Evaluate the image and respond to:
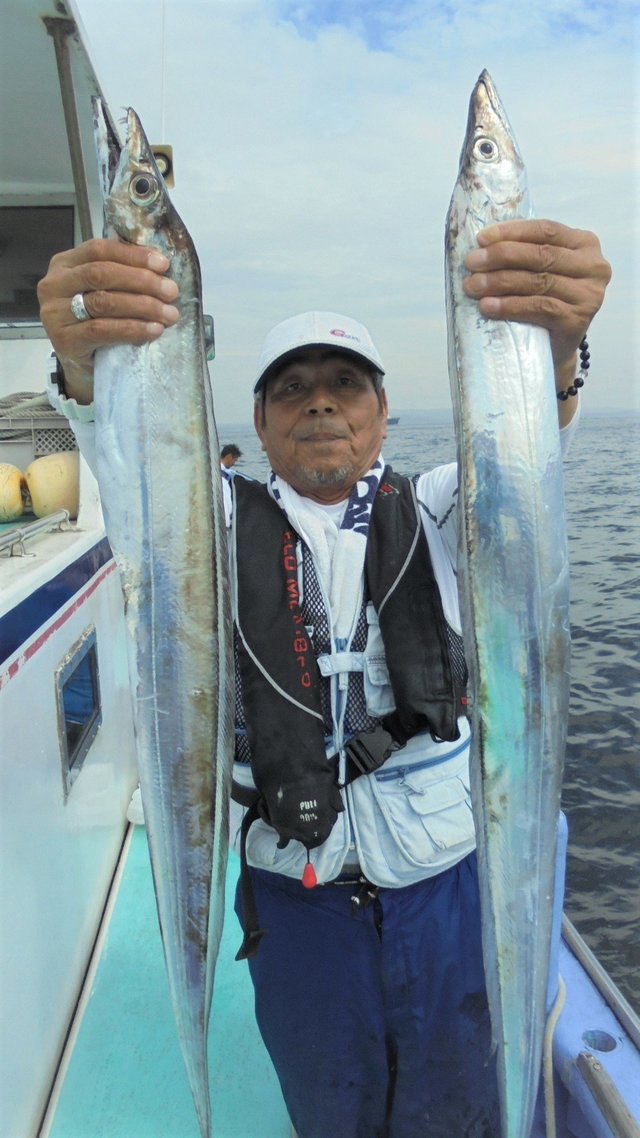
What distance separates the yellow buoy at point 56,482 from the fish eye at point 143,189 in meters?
3.32

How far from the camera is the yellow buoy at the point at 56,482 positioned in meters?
4.66

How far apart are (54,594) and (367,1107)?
2.06 m

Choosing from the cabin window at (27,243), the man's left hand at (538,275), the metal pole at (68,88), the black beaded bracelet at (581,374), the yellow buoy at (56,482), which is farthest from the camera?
the cabin window at (27,243)

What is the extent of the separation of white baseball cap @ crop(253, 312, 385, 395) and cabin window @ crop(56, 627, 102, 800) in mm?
1665

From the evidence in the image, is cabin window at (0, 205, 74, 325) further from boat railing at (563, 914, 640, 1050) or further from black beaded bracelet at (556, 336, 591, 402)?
boat railing at (563, 914, 640, 1050)

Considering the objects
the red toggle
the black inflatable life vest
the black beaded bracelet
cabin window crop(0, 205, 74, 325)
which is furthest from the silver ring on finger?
cabin window crop(0, 205, 74, 325)

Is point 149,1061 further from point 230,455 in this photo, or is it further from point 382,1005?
point 230,455

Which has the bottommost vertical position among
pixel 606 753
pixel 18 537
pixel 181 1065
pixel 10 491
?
pixel 606 753

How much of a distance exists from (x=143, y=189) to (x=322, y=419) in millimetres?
858

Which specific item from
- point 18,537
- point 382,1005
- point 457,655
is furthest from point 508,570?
point 18,537

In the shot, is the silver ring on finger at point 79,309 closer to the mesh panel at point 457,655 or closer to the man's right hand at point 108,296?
the man's right hand at point 108,296

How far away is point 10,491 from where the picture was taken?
476 cm

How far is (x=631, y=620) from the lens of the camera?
12383 millimetres

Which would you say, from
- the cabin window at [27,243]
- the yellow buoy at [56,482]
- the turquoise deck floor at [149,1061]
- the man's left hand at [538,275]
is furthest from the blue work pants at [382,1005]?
the cabin window at [27,243]
